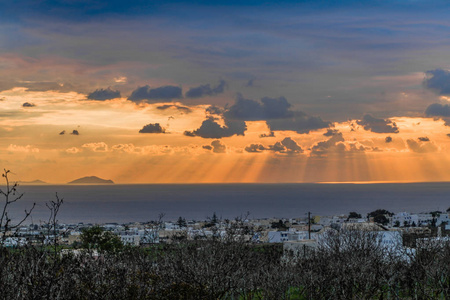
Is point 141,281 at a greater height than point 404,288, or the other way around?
point 141,281

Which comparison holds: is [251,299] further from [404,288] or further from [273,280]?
[404,288]

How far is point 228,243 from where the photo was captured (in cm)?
2323

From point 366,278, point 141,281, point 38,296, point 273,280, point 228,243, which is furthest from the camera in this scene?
point 228,243

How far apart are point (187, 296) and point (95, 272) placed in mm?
3151

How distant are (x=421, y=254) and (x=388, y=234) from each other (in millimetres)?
16765

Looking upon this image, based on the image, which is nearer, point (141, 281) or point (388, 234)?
point (141, 281)

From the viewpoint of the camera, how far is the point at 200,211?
6703 inches

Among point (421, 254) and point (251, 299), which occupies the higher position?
point (421, 254)

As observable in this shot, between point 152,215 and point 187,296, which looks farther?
point 152,215

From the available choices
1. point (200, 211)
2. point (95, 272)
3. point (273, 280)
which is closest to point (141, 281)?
point (95, 272)

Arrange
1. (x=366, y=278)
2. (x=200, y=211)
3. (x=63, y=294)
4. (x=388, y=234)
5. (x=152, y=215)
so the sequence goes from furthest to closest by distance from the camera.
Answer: (x=200, y=211), (x=152, y=215), (x=388, y=234), (x=366, y=278), (x=63, y=294)

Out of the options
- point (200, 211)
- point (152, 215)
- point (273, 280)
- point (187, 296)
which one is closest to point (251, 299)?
point (273, 280)

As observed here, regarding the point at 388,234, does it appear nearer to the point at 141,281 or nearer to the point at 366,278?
the point at 366,278

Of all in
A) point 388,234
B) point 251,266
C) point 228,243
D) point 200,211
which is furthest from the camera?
point 200,211
